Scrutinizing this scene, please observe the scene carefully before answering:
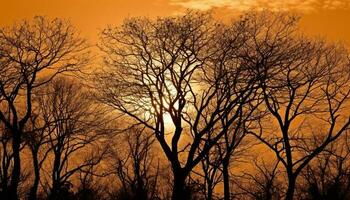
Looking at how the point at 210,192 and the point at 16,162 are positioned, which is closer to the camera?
the point at 16,162

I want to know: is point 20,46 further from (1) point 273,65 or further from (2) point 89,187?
(2) point 89,187

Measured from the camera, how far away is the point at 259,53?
29375mm

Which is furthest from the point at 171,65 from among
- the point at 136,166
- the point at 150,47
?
the point at 136,166

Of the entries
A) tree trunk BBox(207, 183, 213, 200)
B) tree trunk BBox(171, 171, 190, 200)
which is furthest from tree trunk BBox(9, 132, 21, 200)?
tree trunk BBox(207, 183, 213, 200)

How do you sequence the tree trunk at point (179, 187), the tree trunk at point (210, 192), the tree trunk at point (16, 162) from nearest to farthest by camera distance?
1. the tree trunk at point (16, 162)
2. the tree trunk at point (179, 187)
3. the tree trunk at point (210, 192)

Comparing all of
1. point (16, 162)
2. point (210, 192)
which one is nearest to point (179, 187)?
point (16, 162)

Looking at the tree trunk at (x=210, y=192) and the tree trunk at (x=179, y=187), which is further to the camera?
the tree trunk at (x=210, y=192)

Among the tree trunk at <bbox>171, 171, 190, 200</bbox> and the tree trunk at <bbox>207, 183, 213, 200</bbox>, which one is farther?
the tree trunk at <bbox>207, 183, 213, 200</bbox>

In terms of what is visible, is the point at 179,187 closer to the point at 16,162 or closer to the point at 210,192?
the point at 16,162

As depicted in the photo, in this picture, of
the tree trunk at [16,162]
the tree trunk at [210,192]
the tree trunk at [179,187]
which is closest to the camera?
the tree trunk at [16,162]

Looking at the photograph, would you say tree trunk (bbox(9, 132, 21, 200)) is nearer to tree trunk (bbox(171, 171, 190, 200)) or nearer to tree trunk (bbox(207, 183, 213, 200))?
tree trunk (bbox(171, 171, 190, 200))

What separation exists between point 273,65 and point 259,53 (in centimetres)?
123

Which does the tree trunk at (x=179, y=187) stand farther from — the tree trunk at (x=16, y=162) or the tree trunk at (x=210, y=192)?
the tree trunk at (x=210, y=192)

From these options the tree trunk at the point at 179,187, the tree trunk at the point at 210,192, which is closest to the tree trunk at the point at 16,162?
the tree trunk at the point at 179,187
